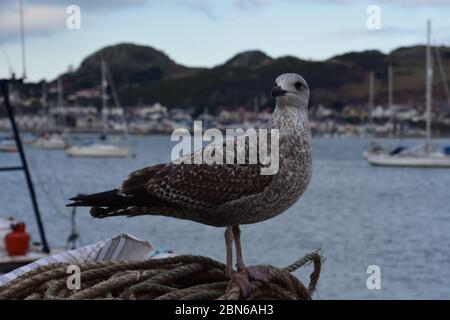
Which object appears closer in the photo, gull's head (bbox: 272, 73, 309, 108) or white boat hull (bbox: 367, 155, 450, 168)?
gull's head (bbox: 272, 73, 309, 108)

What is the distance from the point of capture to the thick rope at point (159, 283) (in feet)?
11.9

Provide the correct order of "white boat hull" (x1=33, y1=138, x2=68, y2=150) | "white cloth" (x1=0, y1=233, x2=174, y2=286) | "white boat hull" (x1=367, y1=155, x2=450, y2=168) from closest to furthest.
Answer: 1. "white cloth" (x1=0, y1=233, x2=174, y2=286)
2. "white boat hull" (x1=367, y1=155, x2=450, y2=168)
3. "white boat hull" (x1=33, y1=138, x2=68, y2=150)

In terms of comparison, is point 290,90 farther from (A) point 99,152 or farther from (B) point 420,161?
(A) point 99,152

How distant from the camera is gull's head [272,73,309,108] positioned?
3.81 metres

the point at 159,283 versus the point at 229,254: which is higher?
the point at 229,254

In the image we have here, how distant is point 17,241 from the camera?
18.6m

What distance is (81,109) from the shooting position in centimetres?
12725

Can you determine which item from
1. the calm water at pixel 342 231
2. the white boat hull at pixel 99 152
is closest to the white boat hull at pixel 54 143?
the white boat hull at pixel 99 152

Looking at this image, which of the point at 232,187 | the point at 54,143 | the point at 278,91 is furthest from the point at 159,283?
the point at 54,143

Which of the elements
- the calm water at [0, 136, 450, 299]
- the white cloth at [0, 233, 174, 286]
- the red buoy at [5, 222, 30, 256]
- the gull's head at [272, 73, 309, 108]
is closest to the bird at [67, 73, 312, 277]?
the gull's head at [272, 73, 309, 108]

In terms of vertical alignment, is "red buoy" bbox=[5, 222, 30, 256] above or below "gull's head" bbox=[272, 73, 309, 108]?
below

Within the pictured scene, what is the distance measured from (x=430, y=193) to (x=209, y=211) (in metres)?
71.6

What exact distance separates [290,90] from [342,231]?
45.2m

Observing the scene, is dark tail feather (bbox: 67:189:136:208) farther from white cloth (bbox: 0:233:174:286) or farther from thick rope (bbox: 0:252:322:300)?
white cloth (bbox: 0:233:174:286)
